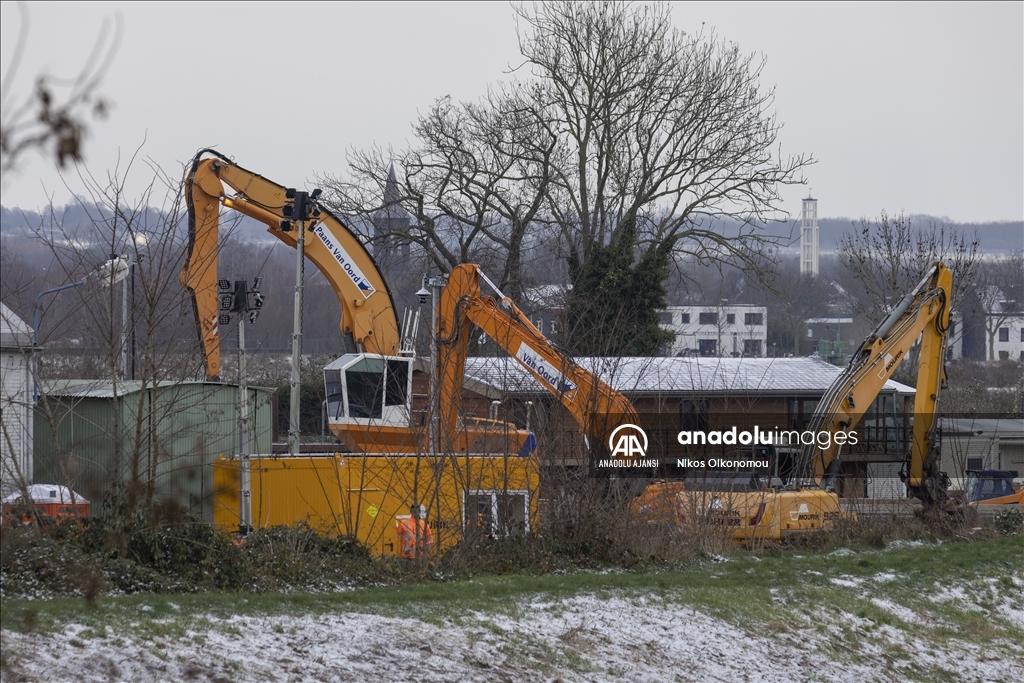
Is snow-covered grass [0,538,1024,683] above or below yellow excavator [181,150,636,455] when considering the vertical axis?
below

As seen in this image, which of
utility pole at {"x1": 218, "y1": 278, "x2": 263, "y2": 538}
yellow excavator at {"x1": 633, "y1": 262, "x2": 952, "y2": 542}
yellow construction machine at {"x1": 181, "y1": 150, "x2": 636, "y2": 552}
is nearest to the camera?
yellow construction machine at {"x1": 181, "y1": 150, "x2": 636, "y2": 552}

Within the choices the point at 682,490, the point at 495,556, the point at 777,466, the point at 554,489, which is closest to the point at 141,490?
the point at 495,556

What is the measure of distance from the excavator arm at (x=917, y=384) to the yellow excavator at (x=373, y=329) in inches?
186

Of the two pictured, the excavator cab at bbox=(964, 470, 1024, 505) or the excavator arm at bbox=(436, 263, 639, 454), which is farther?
the excavator cab at bbox=(964, 470, 1024, 505)

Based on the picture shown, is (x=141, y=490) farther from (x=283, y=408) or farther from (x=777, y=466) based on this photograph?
(x=283, y=408)

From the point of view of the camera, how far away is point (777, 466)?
22.0 meters

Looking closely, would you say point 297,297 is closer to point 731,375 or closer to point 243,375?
point 243,375

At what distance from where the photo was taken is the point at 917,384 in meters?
22.8

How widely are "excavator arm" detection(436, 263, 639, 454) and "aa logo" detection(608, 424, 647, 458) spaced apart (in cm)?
15

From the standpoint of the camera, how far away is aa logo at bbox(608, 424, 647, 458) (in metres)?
19.1

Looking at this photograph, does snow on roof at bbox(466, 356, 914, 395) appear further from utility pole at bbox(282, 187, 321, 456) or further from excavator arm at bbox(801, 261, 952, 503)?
utility pole at bbox(282, 187, 321, 456)

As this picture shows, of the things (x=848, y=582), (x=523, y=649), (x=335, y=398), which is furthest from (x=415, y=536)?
(x=335, y=398)

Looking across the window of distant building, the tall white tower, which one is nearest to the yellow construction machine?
the window of distant building

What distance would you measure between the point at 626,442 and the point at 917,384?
22.9 feet
